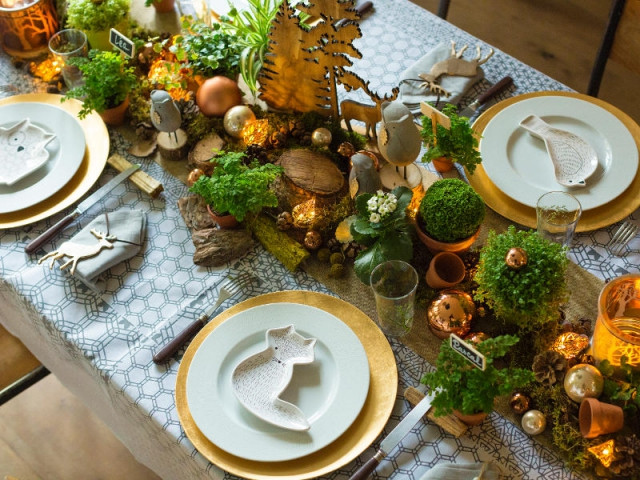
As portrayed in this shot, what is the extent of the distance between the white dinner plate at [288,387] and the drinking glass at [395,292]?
80 millimetres

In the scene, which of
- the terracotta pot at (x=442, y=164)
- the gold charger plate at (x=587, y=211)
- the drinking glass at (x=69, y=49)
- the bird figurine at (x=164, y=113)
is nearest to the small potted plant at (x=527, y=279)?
the gold charger plate at (x=587, y=211)

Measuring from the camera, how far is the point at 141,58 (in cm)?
176

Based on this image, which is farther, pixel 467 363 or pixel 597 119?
pixel 597 119

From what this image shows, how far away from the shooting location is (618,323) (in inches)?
46.2

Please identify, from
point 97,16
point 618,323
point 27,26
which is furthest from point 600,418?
point 27,26

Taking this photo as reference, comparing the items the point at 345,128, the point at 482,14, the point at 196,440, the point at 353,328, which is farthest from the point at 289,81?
the point at 482,14

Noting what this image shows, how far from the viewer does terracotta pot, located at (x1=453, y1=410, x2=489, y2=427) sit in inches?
44.1

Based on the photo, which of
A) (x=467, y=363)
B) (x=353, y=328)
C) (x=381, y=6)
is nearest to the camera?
(x=467, y=363)

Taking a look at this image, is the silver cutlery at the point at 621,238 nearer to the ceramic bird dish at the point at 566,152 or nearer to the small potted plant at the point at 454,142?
the ceramic bird dish at the point at 566,152

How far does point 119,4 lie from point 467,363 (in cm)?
133

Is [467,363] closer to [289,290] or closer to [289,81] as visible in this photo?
[289,290]

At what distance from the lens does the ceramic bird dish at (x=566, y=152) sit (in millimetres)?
1413

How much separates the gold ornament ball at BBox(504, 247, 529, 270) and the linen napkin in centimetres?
58

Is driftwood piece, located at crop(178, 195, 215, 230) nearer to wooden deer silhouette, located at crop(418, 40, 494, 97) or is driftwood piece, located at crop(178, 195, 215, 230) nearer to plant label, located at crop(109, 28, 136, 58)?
plant label, located at crop(109, 28, 136, 58)
